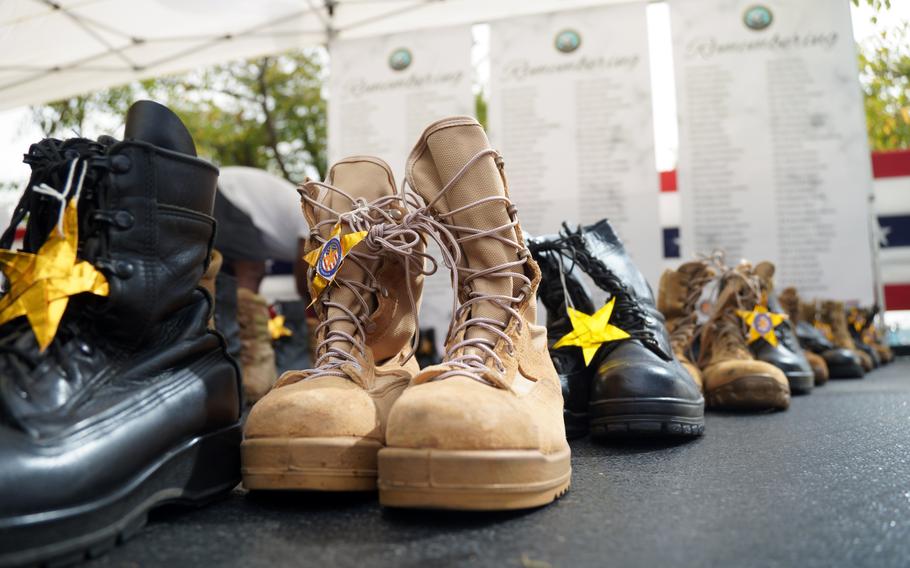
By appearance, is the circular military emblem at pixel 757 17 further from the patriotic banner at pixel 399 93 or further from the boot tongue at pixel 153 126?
the boot tongue at pixel 153 126

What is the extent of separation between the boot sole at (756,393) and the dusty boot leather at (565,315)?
17.2 inches

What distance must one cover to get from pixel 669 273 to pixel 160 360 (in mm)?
1639

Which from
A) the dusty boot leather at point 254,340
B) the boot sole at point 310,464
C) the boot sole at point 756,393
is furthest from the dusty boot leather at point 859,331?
the boot sole at point 310,464

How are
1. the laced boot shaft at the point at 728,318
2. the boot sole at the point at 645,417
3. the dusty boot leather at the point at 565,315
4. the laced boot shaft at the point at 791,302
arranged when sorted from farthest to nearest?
1. the laced boot shaft at the point at 791,302
2. the laced boot shaft at the point at 728,318
3. the dusty boot leather at the point at 565,315
4. the boot sole at the point at 645,417

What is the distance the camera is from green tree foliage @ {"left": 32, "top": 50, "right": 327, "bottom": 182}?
8164 millimetres

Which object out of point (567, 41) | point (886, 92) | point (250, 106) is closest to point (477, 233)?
point (567, 41)

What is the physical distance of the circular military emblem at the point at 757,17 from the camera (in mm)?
3014

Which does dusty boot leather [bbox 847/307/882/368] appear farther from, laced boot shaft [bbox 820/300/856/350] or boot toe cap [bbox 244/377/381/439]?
boot toe cap [bbox 244/377/381/439]

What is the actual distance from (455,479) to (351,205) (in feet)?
1.55

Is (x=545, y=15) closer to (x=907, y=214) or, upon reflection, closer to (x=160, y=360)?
(x=907, y=214)

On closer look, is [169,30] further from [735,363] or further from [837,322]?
[837,322]

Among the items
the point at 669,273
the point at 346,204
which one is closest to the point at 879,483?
the point at 346,204

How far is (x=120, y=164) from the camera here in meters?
0.69

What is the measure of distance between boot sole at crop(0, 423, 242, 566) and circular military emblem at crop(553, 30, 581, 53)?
9.30 ft
